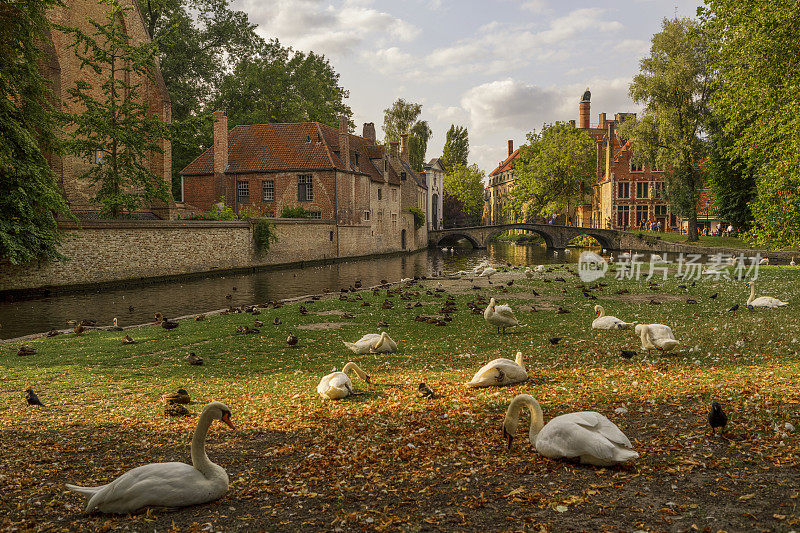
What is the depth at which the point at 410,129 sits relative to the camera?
98.1 m

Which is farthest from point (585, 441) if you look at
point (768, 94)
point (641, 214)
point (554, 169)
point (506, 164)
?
point (506, 164)

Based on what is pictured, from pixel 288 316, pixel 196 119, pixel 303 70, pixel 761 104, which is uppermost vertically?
pixel 303 70

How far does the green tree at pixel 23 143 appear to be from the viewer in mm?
25172

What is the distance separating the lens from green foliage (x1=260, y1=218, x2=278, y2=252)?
46.1 metres

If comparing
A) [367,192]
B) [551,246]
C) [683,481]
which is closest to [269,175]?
[367,192]

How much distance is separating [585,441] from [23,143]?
28.5 m

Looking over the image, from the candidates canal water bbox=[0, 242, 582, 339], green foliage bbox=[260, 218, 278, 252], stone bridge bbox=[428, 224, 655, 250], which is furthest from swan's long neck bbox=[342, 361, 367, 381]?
stone bridge bbox=[428, 224, 655, 250]

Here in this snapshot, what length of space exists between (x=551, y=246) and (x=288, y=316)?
62.4 meters

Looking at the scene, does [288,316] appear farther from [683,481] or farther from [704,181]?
[704,181]

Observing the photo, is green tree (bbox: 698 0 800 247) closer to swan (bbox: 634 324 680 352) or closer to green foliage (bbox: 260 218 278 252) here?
swan (bbox: 634 324 680 352)

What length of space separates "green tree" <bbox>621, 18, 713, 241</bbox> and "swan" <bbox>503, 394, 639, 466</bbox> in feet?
166

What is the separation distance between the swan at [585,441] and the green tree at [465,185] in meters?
103

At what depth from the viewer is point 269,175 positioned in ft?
189

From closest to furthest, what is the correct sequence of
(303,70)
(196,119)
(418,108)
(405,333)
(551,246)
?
(405,333) < (196,119) < (303,70) < (551,246) < (418,108)
